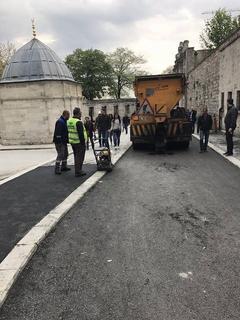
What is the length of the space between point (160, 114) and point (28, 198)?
28.2 ft

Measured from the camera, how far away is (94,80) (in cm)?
6406

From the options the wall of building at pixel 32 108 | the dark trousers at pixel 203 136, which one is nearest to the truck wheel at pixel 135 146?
the dark trousers at pixel 203 136

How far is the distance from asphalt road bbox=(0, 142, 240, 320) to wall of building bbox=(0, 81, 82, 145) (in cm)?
1444

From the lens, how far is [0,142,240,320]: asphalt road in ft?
11.2

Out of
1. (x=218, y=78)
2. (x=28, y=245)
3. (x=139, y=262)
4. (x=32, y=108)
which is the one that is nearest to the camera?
(x=139, y=262)

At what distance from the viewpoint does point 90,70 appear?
2514 inches

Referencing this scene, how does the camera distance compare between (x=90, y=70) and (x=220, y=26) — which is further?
(x=90, y=70)

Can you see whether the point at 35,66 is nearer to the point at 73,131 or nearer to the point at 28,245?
the point at 73,131

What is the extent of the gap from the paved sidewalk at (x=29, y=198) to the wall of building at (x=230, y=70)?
12.1m

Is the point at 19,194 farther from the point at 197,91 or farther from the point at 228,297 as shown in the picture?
the point at 197,91

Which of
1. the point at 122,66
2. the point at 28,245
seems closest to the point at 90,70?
the point at 122,66

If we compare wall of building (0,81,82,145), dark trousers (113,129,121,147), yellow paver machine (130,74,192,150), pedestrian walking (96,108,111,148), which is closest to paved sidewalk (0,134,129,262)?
pedestrian walking (96,108,111,148)

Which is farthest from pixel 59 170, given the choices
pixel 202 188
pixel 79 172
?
pixel 202 188

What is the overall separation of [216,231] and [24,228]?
3.12 meters
